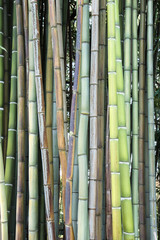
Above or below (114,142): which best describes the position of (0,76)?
above

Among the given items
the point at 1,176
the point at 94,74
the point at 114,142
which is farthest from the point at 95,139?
the point at 1,176

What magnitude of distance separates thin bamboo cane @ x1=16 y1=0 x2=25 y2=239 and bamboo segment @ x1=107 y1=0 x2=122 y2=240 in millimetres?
297

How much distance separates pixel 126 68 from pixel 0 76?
0.43 metres

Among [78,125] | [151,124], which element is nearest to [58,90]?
[78,125]

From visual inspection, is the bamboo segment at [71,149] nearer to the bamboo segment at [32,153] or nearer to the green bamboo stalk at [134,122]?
the bamboo segment at [32,153]

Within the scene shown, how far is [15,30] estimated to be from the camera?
1.12 metres

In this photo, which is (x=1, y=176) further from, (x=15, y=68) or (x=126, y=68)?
(x=126, y=68)

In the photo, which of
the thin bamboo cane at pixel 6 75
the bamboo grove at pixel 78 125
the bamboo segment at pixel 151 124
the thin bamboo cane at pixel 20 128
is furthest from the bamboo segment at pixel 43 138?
the bamboo segment at pixel 151 124

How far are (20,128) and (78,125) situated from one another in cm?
19

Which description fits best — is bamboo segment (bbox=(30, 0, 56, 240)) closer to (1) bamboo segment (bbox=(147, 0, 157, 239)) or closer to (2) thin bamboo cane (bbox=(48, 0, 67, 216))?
(2) thin bamboo cane (bbox=(48, 0, 67, 216))

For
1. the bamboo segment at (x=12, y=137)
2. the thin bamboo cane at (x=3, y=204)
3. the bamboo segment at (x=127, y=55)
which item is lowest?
the thin bamboo cane at (x=3, y=204)

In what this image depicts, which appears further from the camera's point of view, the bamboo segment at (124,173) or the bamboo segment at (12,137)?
the bamboo segment at (12,137)

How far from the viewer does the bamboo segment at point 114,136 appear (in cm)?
89

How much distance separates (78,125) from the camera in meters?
1.00
